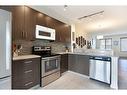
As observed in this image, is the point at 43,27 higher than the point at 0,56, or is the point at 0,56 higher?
the point at 43,27

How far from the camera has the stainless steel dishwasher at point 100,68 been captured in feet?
10.7

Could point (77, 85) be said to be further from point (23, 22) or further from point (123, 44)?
point (123, 44)

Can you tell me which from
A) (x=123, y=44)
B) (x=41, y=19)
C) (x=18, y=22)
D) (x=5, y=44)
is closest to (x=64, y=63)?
(x=41, y=19)

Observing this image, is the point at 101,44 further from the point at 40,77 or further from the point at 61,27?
the point at 40,77

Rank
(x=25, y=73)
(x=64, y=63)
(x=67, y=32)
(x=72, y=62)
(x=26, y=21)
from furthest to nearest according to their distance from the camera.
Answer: (x=67, y=32), (x=72, y=62), (x=64, y=63), (x=26, y=21), (x=25, y=73)

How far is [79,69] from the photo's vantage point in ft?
14.7

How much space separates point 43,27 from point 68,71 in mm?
2394

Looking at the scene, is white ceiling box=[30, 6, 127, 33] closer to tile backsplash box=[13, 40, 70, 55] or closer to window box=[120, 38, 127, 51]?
tile backsplash box=[13, 40, 70, 55]

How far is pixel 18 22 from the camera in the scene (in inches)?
105

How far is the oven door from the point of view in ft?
10.3

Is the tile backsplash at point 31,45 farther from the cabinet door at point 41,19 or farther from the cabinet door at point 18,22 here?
the cabinet door at point 41,19

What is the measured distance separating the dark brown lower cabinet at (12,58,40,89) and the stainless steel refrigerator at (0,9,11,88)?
1.21 ft

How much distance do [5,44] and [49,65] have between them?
5.88ft

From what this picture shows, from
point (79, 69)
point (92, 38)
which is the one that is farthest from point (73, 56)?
point (92, 38)
